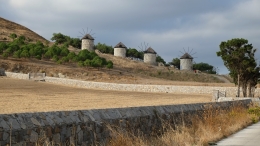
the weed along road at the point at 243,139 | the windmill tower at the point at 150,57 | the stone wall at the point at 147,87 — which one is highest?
the windmill tower at the point at 150,57

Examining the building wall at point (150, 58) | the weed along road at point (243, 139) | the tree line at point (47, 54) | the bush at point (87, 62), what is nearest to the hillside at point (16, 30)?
the tree line at point (47, 54)

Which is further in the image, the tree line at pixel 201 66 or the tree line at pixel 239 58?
the tree line at pixel 201 66

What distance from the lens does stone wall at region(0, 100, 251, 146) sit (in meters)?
7.29

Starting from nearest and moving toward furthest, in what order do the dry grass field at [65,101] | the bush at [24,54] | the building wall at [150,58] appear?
1. the dry grass field at [65,101]
2. the bush at [24,54]
3. the building wall at [150,58]

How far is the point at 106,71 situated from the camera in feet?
335

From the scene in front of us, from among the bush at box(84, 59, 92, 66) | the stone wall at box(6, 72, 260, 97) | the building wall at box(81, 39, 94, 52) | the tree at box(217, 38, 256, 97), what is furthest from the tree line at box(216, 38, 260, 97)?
the building wall at box(81, 39, 94, 52)

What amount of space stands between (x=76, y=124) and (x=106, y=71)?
3677 inches

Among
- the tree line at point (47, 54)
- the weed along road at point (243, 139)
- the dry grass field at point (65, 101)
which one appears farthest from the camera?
the tree line at point (47, 54)

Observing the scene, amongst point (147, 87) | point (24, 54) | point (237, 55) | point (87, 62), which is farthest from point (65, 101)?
point (87, 62)

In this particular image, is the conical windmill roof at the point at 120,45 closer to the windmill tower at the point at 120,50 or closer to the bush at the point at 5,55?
the windmill tower at the point at 120,50

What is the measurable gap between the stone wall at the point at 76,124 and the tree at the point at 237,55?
3277 centimetres

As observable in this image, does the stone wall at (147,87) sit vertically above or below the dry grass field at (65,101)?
above

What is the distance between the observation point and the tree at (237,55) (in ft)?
146

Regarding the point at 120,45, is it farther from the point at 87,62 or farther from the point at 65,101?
the point at 65,101
